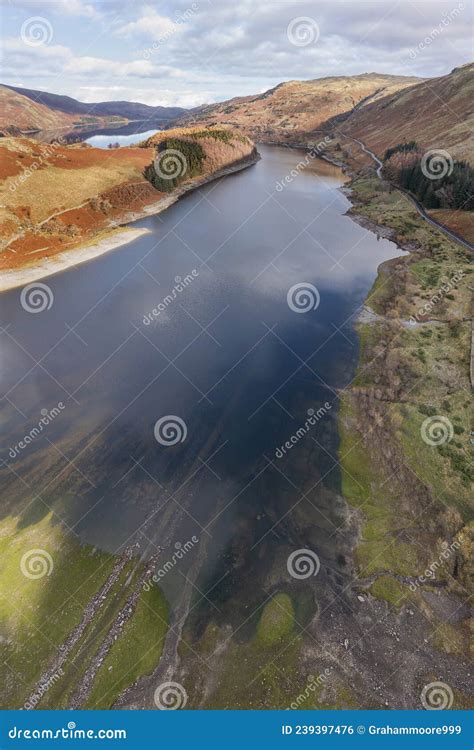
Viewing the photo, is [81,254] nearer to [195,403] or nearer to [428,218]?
[195,403]

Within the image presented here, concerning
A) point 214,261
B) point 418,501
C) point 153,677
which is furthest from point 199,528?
point 214,261

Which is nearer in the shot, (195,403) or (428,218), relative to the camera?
(195,403)

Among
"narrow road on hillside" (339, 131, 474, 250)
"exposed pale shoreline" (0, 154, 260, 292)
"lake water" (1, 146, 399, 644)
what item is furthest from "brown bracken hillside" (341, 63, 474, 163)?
"exposed pale shoreline" (0, 154, 260, 292)

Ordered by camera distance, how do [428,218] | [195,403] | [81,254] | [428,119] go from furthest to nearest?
1. [428,119]
2. [428,218]
3. [81,254]
4. [195,403]

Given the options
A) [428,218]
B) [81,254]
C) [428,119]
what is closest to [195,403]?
[81,254]

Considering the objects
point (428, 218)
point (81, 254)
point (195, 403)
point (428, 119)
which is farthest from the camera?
point (428, 119)

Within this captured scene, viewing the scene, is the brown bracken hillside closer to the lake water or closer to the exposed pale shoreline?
the lake water

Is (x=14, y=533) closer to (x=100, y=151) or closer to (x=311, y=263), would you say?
(x=311, y=263)

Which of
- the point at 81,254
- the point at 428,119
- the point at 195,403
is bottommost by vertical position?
the point at 195,403
